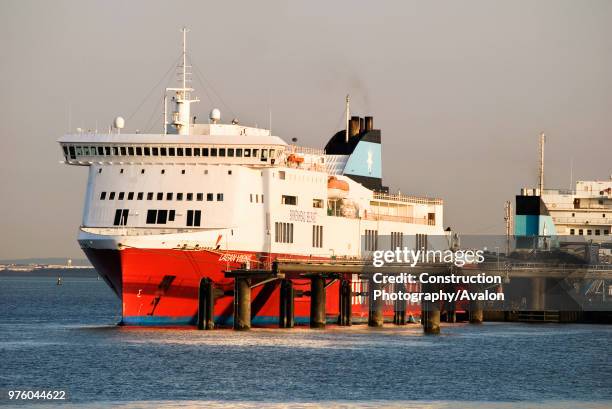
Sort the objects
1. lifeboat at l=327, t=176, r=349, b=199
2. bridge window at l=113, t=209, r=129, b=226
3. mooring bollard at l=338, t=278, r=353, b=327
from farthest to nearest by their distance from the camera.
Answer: lifeboat at l=327, t=176, r=349, b=199 < mooring bollard at l=338, t=278, r=353, b=327 < bridge window at l=113, t=209, r=129, b=226

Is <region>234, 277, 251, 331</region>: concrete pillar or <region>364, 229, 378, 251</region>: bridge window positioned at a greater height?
<region>364, 229, 378, 251</region>: bridge window

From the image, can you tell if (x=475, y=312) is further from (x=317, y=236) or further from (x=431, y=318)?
(x=431, y=318)

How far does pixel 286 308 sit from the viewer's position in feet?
205

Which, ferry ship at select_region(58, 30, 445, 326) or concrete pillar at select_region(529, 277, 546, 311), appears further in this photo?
concrete pillar at select_region(529, 277, 546, 311)

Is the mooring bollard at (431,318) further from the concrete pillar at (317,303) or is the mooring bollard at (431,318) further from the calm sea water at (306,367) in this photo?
the concrete pillar at (317,303)

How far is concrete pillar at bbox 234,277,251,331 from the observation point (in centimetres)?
6028

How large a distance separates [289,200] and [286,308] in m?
6.98

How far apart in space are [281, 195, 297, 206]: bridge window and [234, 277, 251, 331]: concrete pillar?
Result: 7502 mm

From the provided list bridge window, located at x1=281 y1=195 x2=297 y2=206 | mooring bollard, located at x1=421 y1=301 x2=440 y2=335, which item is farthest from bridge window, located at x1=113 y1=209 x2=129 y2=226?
mooring bollard, located at x1=421 y1=301 x2=440 y2=335

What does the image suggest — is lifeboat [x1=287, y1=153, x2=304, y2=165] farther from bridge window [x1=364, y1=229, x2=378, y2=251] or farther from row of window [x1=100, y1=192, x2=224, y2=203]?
bridge window [x1=364, y1=229, x2=378, y2=251]

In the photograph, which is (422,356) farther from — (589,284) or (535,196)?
(535,196)

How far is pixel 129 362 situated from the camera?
48.8 meters

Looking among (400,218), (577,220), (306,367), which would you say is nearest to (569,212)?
(577,220)

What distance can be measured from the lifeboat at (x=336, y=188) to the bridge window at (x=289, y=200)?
492 cm
